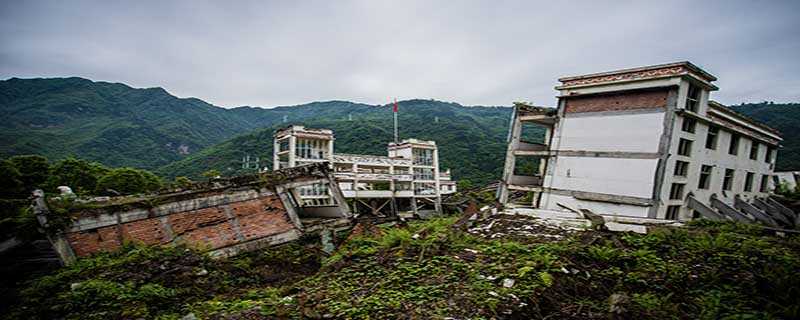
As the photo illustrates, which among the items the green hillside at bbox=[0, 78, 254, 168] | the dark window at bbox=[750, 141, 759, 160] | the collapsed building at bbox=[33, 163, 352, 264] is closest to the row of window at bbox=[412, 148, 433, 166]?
the collapsed building at bbox=[33, 163, 352, 264]

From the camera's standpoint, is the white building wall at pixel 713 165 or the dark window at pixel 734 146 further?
the dark window at pixel 734 146

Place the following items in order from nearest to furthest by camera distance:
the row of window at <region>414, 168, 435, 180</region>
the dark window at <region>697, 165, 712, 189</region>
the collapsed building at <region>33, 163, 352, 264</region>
→ the collapsed building at <region>33, 163, 352, 264</region> → the dark window at <region>697, 165, 712, 189</region> → the row of window at <region>414, 168, 435, 180</region>

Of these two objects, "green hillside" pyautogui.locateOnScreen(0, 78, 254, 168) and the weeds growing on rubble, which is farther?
"green hillside" pyautogui.locateOnScreen(0, 78, 254, 168)

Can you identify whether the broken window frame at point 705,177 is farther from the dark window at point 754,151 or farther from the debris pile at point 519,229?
the debris pile at point 519,229

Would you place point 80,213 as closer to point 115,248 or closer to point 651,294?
point 115,248

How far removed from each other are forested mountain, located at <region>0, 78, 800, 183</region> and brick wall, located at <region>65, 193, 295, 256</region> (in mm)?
44339

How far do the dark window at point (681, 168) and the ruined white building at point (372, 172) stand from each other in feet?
55.5

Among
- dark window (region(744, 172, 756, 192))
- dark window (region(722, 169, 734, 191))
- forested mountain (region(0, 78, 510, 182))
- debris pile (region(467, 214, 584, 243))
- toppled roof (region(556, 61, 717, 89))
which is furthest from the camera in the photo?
forested mountain (region(0, 78, 510, 182))

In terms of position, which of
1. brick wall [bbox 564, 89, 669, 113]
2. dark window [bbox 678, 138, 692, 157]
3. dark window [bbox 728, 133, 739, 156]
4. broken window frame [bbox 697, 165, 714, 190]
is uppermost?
brick wall [bbox 564, 89, 669, 113]

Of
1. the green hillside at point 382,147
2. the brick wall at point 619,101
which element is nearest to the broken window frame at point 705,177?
the brick wall at point 619,101

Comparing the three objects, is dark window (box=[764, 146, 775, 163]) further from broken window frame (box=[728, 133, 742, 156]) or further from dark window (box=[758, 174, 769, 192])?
broken window frame (box=[728, 133, 742, 156])

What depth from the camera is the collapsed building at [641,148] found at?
1435cm

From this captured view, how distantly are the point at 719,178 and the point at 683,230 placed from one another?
12076 mm

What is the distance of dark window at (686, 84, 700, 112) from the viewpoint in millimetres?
14875
